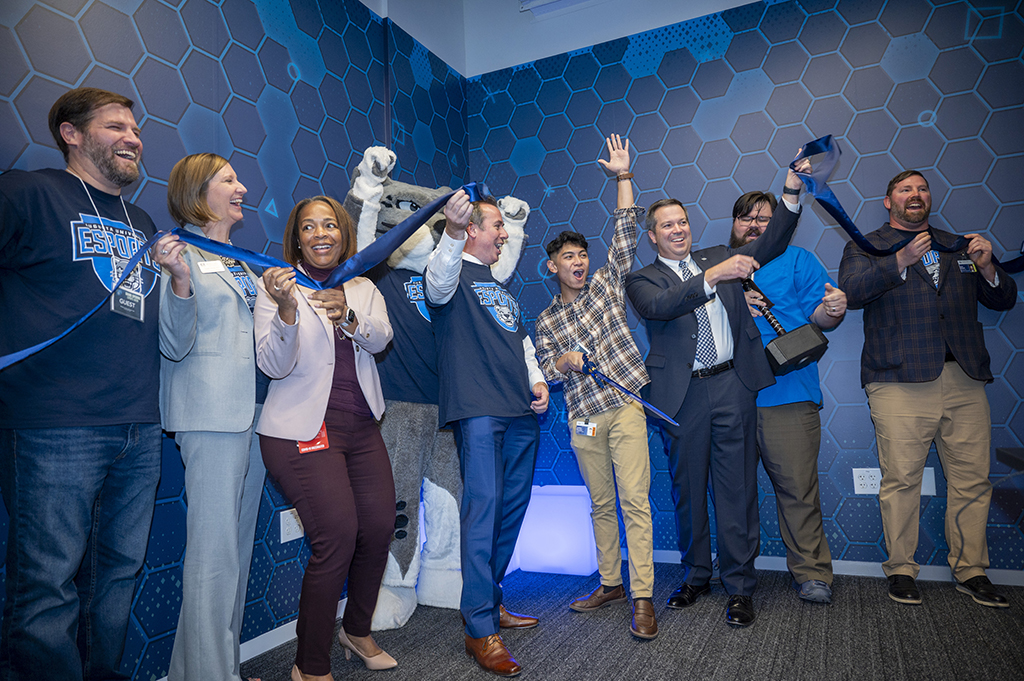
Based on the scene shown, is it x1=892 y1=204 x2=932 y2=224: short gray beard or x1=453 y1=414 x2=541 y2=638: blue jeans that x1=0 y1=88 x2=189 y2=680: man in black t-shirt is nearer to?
x1=453 y1=414 x2=541 y2=638: blue jeans

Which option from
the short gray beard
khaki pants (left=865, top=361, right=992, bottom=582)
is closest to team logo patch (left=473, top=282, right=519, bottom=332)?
khaki pants (left=865, top=361, right=992, bottom=582)

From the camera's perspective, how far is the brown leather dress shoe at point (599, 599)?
8.73 ft

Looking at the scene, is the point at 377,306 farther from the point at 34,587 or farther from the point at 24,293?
the point at 34,587

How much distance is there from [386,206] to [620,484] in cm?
162

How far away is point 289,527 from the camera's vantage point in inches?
101

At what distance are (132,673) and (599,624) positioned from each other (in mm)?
1675

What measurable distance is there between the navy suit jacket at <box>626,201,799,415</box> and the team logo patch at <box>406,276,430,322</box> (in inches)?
38.3

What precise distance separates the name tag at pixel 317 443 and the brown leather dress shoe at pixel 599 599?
1437 mm

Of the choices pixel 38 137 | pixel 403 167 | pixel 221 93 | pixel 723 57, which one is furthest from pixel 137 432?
pixel 723 57

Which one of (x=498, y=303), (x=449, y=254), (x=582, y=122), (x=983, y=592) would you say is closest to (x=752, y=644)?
(x=983, y=592)

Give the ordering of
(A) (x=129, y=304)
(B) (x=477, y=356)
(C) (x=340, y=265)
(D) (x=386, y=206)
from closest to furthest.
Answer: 1. (A) (x=129, y=304)
2. (C) (x=340, y=265)
3. (B) (x=477, y=356)
4. (D) (x=386, y=206)

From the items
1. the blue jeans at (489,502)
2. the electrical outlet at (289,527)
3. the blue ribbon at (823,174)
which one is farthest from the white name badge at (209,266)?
the blue ribbon at (823,174)

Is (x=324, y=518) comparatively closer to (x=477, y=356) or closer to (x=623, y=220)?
(x=477, y=356)

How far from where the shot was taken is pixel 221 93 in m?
2.46
